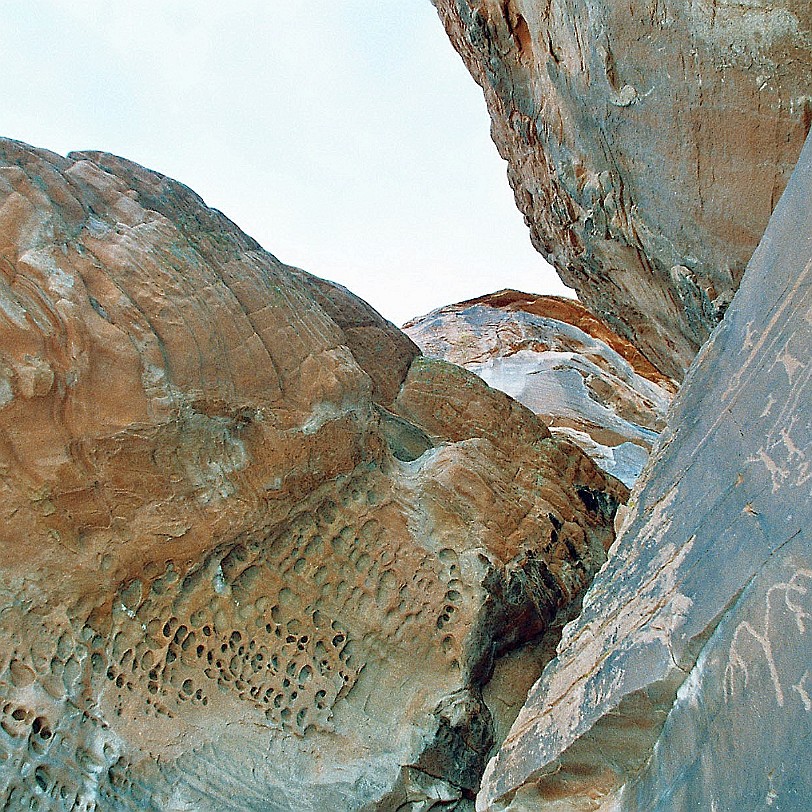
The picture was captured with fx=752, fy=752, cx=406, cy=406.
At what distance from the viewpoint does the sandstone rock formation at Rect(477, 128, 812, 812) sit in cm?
130

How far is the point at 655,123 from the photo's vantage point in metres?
2.86

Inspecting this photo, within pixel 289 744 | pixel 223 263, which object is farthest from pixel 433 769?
pixel 223 263

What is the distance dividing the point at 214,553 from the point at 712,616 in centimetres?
187

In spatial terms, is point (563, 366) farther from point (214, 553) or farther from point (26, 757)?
point (26, 757)

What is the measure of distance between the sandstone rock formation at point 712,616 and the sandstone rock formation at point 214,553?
2.73 ft

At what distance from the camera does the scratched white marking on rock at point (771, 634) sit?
1.25 metres

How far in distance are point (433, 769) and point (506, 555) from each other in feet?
2.77

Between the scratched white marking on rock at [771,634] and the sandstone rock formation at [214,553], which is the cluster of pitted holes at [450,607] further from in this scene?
the scratched white marking on rock at [771,634]

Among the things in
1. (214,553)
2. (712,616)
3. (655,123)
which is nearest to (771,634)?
(712,616)

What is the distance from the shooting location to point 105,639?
8.67 feet

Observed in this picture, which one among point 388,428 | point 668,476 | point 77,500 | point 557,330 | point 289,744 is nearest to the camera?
point 668,476

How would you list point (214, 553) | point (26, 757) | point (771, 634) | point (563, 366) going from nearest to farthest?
1. point (771, 634)
2. point (26, 757)
3. point (214, 553)
4. point (563, 366)

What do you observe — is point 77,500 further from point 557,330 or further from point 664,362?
point 557,330

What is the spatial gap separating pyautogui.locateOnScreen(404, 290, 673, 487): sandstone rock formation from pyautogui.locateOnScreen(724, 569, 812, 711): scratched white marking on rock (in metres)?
4.21
